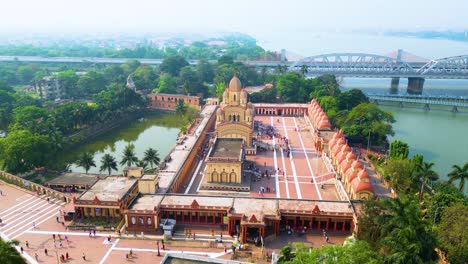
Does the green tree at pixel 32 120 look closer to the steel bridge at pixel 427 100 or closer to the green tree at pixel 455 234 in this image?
the green tree at pixel 455 234

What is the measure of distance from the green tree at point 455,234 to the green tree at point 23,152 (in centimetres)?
Result: 4930

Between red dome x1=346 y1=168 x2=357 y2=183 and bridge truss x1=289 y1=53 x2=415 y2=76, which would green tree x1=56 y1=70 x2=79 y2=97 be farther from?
red dome x1=346 y1=168 x2=357 y2=183

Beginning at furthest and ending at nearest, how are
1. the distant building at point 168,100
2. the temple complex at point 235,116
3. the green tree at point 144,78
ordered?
the green tree at point 144,78
the distant building at point 168,100
the temple complex at point 235,116

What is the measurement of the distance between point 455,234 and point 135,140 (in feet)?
194

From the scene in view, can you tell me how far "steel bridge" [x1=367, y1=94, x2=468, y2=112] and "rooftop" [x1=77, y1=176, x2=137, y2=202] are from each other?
80097 millimetres

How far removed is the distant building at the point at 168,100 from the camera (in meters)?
98.3

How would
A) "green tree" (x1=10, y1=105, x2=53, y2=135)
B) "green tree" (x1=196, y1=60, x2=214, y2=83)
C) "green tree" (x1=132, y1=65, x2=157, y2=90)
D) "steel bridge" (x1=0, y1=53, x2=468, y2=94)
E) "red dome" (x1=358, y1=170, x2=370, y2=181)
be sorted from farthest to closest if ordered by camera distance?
"steel bridge" (x1=0, y1=53, x2=468, y2=94)
"green tree" (x1=196, y1=60, x2=214, y2=83)
"green tree" (x1=132, y1=65, x2=157, y2=90)
"green tree" (x1=10, y1=105, x2=53, y2=135)
"red dome" (x1=358, y1=170, x2=370, y2=181)

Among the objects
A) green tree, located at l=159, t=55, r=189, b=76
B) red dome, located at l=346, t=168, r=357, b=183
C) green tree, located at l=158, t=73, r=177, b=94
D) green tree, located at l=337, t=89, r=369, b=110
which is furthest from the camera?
green tree, located at l=159, t=55, r=189, b=76

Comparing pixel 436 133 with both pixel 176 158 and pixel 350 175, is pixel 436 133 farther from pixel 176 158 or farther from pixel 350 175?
pixel 176 158

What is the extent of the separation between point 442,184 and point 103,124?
6502 centimetres

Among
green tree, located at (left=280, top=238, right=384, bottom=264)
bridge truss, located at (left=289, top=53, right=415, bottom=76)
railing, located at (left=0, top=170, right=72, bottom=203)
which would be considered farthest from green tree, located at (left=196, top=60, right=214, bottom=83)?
green tree, located at (left=280, top=238, right=384, bottom=264)

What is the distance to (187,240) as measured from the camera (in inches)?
1410

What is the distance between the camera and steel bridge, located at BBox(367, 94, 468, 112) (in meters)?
92.9

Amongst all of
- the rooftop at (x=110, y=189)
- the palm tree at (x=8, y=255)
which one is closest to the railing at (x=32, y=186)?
the rooftop at (x=110, y=189)
